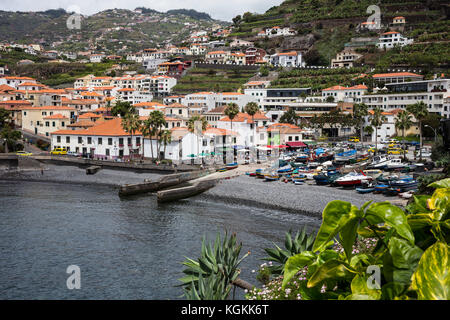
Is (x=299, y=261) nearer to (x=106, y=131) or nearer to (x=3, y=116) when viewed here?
(x=106, y=131)

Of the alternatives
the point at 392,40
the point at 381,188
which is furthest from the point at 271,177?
the point at 392,40

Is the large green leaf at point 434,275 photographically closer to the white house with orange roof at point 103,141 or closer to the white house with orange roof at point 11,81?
the white house with orange roof at point 103,141

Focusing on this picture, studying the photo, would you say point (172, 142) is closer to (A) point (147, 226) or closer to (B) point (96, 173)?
(B) point (96, 173)

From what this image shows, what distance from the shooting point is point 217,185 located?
49188mm

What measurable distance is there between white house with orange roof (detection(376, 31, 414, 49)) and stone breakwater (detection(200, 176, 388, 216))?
93661mm

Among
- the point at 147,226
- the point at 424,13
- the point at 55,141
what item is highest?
the point at 424,13

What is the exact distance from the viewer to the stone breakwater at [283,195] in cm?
3812

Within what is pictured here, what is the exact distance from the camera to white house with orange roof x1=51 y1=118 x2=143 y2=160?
70.6 meters

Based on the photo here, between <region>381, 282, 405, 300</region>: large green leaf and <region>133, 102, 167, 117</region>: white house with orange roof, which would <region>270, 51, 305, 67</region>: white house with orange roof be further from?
<region>381, 282, 405, 300</region>: large green leaf

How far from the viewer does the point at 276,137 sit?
2913 inches

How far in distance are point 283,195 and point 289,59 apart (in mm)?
102189
